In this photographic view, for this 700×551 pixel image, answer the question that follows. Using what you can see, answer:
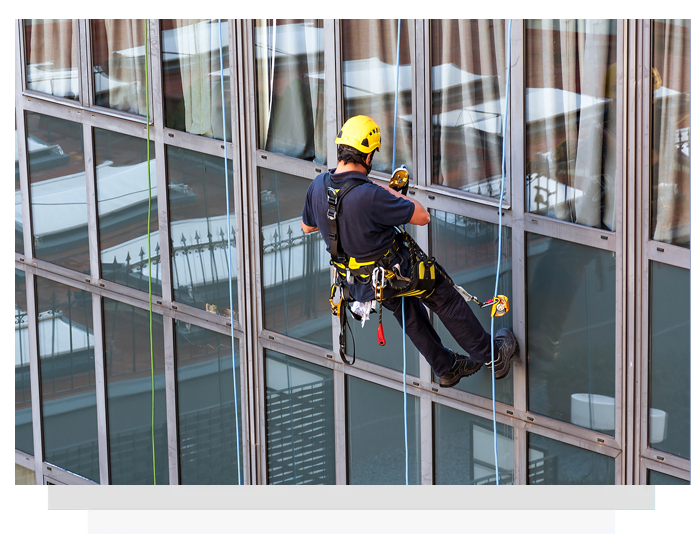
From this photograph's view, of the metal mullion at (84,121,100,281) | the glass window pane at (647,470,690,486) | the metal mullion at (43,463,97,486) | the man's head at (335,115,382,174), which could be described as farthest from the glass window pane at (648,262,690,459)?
the metal mullion at (43,463,97,486)

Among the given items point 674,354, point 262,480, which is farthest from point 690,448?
point 262,480

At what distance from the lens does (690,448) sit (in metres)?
5.18

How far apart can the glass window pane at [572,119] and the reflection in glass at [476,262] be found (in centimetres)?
37

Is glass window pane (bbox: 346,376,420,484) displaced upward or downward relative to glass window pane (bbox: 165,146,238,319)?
downward

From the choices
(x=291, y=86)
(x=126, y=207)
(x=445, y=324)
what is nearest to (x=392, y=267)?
(x=445, y=324)

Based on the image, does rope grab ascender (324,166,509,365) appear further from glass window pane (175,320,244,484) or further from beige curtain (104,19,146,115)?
beige curtain (104,19,146,115)

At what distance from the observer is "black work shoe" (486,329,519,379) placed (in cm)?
560

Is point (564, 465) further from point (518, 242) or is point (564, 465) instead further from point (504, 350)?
point (518, 242)

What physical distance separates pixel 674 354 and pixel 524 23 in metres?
1.97

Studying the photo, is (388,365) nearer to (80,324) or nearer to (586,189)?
(586,189)

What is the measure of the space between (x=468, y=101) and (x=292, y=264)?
1.74 m

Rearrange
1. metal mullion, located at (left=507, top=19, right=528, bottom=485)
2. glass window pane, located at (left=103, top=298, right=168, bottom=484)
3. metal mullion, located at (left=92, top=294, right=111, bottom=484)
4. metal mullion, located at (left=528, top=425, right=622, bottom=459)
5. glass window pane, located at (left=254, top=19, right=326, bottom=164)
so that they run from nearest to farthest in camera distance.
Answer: metal mullion, located at (left=507, top=19, right=528, bottom=485), metal mullion, located at (left=528, top=425, right=622, bottom=459), glass window pane, located at (left=254, top=19, right=326, bottom=164), glass window pane, located at (left=103, top=298, right=168, bottom=484), metal mullion, located at (left=92, top=294, right=111, bottom=484)

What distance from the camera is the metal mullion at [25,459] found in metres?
8.02

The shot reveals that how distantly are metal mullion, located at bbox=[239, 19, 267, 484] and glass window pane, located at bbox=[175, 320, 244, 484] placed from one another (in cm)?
14
